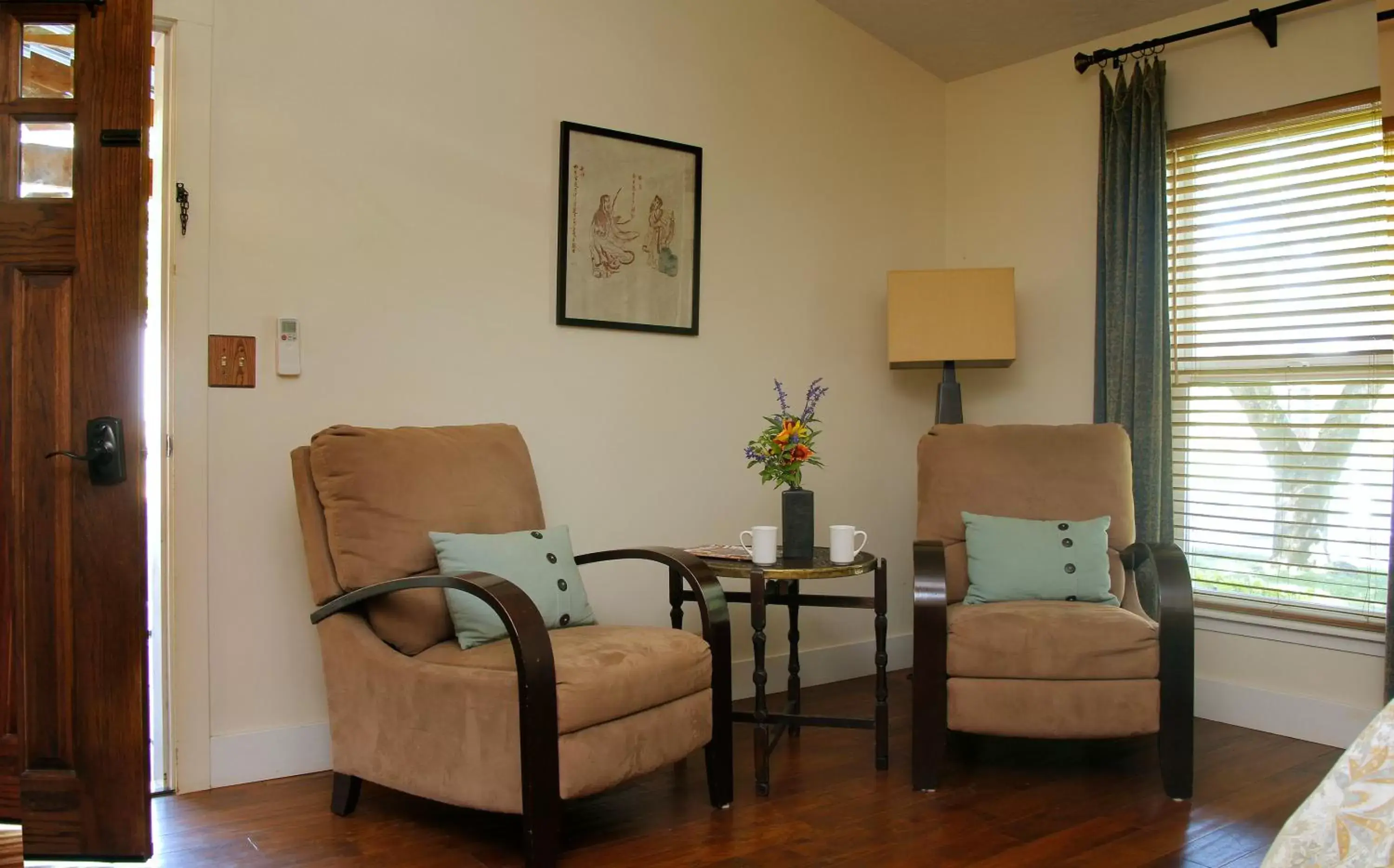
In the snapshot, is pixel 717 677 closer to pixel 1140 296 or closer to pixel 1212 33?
pixel 1140 296

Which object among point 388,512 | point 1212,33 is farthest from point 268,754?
point 1212,33

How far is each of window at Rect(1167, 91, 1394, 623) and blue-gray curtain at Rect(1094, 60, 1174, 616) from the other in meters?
0.09

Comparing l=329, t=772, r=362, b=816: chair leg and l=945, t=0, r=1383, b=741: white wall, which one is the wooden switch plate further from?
l=945, t=0, r=1383, b=741: white wall

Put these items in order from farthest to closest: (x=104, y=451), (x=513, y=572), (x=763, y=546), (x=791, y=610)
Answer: (x=791, y=610) → (x=763, y=546) → (x=513, y=572) → (x=104, y=451)

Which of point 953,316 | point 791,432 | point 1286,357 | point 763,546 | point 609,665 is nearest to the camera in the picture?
point 609,665

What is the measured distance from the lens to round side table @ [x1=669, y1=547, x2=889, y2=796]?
2.79 meters

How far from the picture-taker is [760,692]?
2.79 metres

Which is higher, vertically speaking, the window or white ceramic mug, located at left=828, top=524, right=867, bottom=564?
the window

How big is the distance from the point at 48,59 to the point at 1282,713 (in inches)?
149

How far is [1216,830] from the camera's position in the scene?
2525mm

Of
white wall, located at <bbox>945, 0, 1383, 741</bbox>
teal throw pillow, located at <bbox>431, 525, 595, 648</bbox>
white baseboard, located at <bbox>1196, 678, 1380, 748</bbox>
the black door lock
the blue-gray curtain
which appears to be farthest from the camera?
the blue-gray curtain

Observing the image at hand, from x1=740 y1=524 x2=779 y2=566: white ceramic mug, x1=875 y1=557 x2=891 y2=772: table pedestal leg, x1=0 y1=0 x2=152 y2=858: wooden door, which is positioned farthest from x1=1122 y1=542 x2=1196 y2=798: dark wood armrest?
x1=0 y1=0 x2=152 y2=858: wooden door

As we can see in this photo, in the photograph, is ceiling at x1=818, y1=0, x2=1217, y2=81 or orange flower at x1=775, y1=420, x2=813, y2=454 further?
ceiling at x1=818, y1=0, x2=1217, y2=81

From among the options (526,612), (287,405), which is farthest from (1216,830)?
(287,405)
